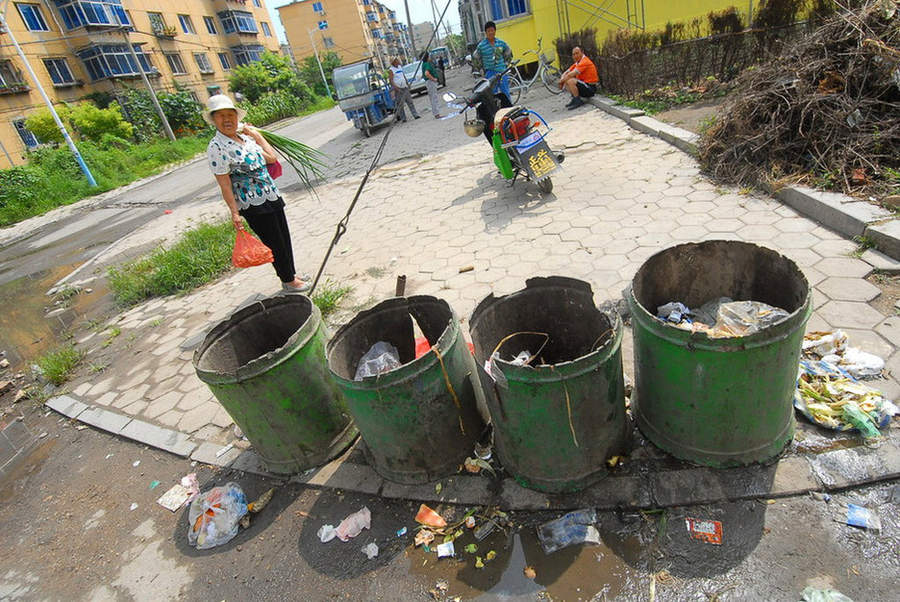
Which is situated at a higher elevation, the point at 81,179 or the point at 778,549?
the point at 81,179

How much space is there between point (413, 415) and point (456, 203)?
4600 mm

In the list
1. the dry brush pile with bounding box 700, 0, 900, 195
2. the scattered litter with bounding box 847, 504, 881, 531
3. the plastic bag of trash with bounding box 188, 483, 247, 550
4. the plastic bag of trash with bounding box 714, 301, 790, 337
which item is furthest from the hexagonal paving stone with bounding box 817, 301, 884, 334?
the plastic bag of trash with bounding box 188, 483, 247, 550

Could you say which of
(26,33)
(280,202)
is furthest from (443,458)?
(26,33)

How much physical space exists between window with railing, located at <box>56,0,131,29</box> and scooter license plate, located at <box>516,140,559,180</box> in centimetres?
3484

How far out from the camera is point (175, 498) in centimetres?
297

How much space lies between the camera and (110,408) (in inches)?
159

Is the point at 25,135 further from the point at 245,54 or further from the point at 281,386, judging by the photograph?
the point at 281,386

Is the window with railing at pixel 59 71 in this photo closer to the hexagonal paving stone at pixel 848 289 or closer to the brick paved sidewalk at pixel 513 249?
the brick paved sidewalk at pixel 513 249

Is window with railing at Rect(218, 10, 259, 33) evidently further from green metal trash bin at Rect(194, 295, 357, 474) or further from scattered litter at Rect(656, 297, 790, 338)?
scattered litter at Rect(656, 297, 790, 338)

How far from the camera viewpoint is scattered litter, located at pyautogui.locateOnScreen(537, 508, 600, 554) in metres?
2.11

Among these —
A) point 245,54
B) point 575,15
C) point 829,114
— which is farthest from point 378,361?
point 245,54

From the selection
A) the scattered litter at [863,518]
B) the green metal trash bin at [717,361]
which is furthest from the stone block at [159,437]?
the scattered litter at [863,518]

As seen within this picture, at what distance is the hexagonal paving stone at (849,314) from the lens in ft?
9.20

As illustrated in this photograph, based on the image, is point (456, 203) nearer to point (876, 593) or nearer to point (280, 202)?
point (280, 202)
